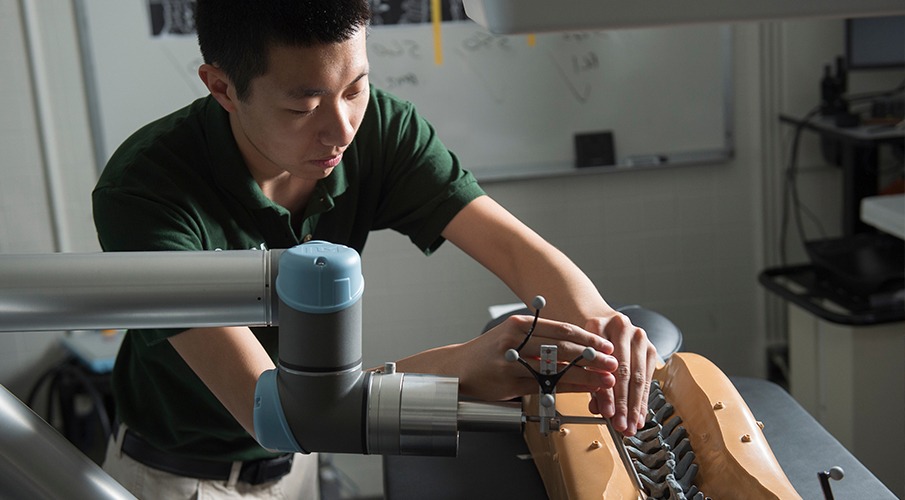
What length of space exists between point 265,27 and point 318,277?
0.57 meters

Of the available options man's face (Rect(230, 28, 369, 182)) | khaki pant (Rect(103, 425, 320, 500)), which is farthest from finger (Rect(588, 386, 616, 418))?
khaki pant (Rect(103, 425, 320, 500))

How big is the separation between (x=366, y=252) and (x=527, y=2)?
273 cm

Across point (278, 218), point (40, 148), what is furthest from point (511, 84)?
point (278, 218)

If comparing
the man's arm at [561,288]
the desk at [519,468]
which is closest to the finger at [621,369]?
the man's arm at [561,288]

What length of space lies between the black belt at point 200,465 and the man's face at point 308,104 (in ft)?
1.74

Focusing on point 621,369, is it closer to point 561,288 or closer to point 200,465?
point 561,288

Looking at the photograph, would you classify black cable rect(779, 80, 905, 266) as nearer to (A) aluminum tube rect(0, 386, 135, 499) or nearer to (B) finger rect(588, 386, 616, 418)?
(B) finger rect(588, 386, 616, 418)

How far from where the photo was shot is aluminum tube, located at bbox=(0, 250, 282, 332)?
22.0 inches

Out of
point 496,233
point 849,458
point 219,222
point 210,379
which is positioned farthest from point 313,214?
point 849,458

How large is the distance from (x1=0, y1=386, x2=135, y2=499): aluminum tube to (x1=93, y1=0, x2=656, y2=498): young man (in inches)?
15.6

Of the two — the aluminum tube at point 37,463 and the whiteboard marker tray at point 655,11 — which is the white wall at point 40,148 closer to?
the aluminum tube at point 37,463

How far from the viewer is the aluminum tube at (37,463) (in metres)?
0.57

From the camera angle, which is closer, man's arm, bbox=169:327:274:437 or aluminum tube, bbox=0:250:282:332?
aluminum tube, bbox=0:250:282:332

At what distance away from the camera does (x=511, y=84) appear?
3191 mm
